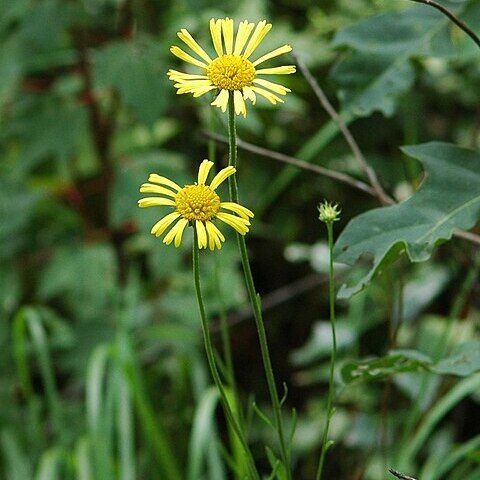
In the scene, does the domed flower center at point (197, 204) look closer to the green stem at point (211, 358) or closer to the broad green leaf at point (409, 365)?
the green stem at point (211, 358)

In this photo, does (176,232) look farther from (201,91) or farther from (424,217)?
(424,217)

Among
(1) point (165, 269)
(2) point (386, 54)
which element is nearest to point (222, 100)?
(2) point (386, 54)

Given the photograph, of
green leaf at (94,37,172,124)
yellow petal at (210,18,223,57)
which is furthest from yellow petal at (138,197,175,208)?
green leaf at (94,37,172,124)

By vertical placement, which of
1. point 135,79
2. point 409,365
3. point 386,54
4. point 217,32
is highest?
point 135,79

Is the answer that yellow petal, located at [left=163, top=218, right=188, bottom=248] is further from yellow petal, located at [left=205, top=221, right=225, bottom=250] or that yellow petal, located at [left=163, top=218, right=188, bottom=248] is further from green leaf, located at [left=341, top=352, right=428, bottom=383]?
green leaf, located at [left=341, top=352, right=428, bottom=383]

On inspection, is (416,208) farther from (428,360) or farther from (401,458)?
(401,458)

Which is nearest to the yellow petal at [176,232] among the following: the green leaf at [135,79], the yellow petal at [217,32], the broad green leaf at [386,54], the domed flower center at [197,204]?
the domed flower center at [197,204]

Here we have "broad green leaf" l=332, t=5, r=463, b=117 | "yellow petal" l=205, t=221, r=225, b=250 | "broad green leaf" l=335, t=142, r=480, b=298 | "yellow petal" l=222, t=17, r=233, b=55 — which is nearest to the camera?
"yellow petal" l=205, t=221, r=225, b=250

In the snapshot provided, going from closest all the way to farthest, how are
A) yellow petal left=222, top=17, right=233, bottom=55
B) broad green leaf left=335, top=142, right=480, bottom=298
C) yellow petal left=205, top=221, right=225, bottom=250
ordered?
yellow petal left=205, top=221, right=225, bottom=250 < yellow petal left=222, top=17, right=233, bottom=55 < broad green leaf left=335, top=142, right=480, bottom=298
